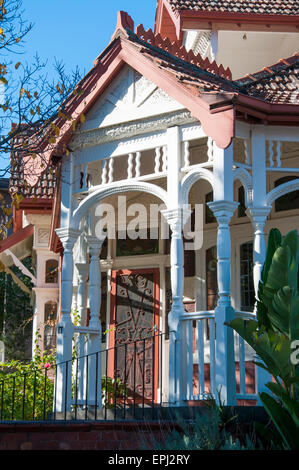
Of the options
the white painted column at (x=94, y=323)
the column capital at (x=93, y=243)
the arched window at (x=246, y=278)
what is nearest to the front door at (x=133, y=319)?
the white painted column at (x=94, y=323)

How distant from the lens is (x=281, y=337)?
7.33m

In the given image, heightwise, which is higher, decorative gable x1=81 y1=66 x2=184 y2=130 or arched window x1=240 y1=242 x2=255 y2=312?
decorative gable x1=81 y1=66 x2=184 y2=130

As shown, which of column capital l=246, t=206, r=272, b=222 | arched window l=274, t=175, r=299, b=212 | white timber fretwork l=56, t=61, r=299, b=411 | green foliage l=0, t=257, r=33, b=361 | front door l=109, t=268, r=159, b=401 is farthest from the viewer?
green foliage l=0, t=257, r=33, b=361

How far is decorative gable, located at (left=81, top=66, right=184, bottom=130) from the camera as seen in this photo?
34.8 feet

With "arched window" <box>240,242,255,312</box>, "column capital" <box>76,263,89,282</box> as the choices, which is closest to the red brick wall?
"arched window" <box>240,242,255,312</box>

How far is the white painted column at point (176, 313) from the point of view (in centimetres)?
963

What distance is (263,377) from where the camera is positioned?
936 cm

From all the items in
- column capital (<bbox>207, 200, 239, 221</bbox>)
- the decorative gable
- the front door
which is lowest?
the front door

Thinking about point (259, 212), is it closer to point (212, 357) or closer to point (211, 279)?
point (212, 357)

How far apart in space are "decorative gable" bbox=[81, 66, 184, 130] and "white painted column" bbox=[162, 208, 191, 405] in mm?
1604

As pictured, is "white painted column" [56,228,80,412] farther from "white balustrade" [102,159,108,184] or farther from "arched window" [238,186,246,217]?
"arched window" [238,186,246,217]

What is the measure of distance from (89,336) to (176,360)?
7.97 ft

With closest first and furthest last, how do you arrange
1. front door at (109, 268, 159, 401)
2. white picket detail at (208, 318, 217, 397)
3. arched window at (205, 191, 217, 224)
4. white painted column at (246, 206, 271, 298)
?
white picket detail at (208, 318, 217, 397), white painted column at (246, 206, 271, 298), arched window at (205, 191, 217, 224), front door at (109, 268, 159, 401)

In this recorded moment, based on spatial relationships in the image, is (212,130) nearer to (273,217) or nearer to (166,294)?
(273,217)
